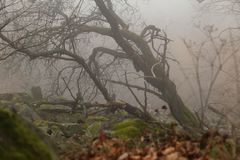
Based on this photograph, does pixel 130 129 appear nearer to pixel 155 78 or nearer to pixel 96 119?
pixel 96 119

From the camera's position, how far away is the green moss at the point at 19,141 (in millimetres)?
3467

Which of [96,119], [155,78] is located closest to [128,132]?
[96,119]

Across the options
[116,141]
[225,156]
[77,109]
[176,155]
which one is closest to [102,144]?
[116,141]

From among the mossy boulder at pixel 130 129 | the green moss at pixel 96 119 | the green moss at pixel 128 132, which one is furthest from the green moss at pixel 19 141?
the green moss at pixel 96 119

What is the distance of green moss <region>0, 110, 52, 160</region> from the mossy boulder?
1.68m

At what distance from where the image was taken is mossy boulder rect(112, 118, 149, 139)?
5.56m

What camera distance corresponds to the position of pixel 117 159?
384 cm

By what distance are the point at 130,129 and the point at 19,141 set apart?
222 centimetres

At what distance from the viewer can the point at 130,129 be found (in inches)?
224

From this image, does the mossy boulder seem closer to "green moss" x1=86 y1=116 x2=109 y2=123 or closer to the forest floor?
the forest floor

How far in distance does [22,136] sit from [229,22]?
3053 centimetres

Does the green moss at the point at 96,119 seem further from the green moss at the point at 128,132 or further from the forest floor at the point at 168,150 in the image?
the forest floor at the point at 168,150

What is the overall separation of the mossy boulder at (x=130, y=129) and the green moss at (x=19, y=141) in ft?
5.51

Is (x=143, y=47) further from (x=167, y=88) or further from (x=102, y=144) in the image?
(x=102, y=144)
